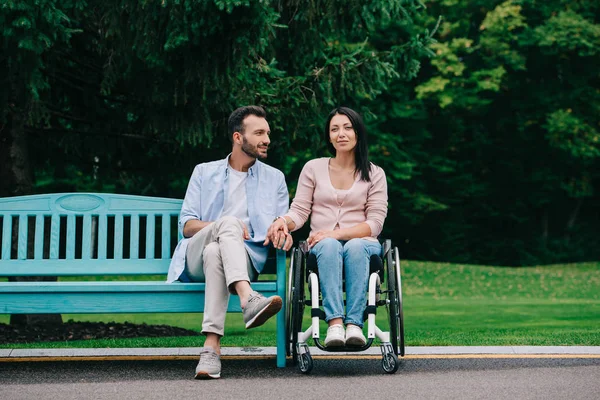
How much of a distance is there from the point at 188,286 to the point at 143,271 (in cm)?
→ 92

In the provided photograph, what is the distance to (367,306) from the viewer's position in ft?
15.7

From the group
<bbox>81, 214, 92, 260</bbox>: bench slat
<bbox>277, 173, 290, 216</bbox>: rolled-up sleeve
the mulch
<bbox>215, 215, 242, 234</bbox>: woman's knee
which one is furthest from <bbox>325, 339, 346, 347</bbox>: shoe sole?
the mulch

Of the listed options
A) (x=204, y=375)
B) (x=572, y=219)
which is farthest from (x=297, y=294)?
(x=572, y=219)

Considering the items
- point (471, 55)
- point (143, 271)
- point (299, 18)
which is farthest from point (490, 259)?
point (143, 271)

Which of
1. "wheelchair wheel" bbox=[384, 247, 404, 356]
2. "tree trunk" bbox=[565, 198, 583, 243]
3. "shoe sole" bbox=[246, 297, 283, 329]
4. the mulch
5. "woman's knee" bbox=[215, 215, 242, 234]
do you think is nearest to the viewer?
"shoe sole" bbox=[246, 297, 283, 329]

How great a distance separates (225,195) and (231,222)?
0.49 meters

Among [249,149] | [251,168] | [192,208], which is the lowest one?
[192,208]

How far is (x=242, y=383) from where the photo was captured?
447 centimetres

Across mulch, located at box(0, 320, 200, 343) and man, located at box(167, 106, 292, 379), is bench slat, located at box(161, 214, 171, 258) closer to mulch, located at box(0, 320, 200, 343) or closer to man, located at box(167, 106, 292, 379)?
man, located at box(167, 106, 292, 379)

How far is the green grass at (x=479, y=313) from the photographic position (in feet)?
22.7

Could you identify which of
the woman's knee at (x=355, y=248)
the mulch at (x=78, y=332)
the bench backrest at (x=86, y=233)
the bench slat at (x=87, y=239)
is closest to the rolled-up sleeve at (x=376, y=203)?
the woman's knee at (x=355, y=248)

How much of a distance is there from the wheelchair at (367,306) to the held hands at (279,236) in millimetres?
74

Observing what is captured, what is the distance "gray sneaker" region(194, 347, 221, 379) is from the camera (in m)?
4.56

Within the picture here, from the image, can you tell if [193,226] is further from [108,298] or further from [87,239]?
[87,239]
